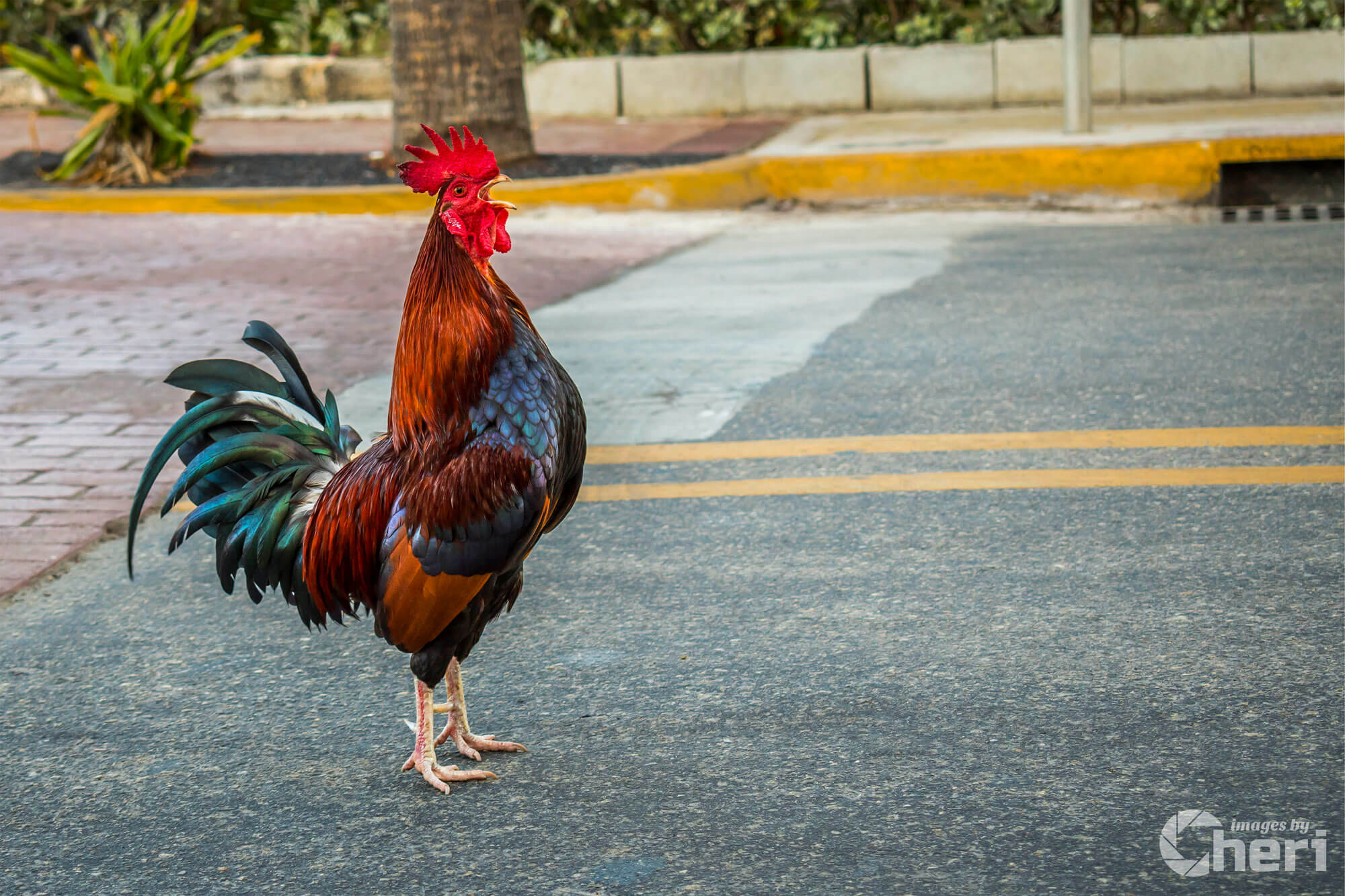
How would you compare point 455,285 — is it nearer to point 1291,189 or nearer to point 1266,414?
point 1266,414

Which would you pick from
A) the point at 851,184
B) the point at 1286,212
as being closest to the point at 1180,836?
the point at 1286,212

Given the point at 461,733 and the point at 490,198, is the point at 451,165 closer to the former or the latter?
the point at 490,198

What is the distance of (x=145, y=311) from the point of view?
7.99 metres

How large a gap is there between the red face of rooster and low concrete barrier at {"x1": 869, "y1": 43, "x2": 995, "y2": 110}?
42.1 feet

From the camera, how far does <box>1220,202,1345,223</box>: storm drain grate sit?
998cm

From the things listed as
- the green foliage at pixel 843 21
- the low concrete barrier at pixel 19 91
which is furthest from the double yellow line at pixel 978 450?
the low concrete barrier at pixel 19 91

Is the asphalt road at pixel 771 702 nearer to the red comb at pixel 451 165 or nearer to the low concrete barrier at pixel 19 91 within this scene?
the red comb at pixel 451 165

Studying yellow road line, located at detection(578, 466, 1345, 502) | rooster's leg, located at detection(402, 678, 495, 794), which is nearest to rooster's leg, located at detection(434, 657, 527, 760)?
rooster's leg, located at detection(402, 678, 495, 794)

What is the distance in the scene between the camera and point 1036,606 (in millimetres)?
4086

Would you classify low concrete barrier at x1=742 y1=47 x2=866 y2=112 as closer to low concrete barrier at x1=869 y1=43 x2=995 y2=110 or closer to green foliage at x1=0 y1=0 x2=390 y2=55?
low concrete barrier at x1=869 y1=43 x2=995 y2=110

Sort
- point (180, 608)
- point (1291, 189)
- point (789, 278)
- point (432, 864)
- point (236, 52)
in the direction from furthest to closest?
1. point (236, 52)
2. point (1291, 189)
3. point (789, 278)
4. point (180, 608)
5. point (432, 864)

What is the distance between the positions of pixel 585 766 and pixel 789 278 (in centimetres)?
569

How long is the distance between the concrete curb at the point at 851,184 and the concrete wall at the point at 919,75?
13.0 ft

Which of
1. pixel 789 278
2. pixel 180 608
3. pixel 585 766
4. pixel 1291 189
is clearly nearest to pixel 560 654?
pixel 585 766
